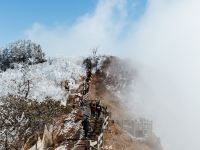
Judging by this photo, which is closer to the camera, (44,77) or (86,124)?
(86,124)

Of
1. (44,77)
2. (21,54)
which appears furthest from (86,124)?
(21,54)

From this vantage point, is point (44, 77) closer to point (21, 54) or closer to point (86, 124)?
point (21, 54)

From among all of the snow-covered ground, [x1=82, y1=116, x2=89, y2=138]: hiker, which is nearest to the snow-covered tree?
the snow-covered ground

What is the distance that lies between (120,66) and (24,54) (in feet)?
55.5

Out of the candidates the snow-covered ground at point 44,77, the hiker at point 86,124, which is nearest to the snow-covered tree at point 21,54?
the snow-covered ground at point 44,77

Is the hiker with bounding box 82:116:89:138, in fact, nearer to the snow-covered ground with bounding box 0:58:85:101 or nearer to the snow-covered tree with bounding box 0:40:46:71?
the snow-covered ground with bounding box 0:58:85:101

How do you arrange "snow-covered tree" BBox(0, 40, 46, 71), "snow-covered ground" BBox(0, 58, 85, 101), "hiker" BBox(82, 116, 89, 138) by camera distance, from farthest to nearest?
"snow-covered tree" BBox(0, 40, 46, 71) < "snow-covered ground" BBox(0, 58, 85, 101) < "hiker" BBox(82, 116, 89, 138)

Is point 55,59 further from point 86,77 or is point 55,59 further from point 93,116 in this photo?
point 93,116

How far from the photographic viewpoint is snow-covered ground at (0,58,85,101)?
68000 millimetres

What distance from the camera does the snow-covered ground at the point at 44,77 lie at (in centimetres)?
6800

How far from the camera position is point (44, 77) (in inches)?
2854

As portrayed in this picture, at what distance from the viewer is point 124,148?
160 feet

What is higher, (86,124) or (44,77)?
(44,77)

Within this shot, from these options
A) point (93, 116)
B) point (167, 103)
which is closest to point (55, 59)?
point (167, 103)
